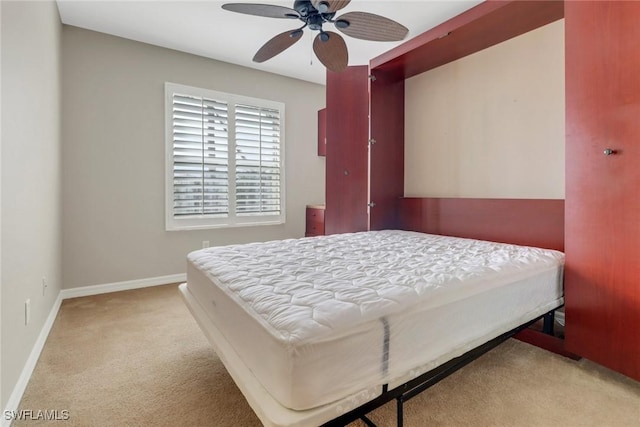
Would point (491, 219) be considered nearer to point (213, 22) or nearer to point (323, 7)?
point (323, 7)

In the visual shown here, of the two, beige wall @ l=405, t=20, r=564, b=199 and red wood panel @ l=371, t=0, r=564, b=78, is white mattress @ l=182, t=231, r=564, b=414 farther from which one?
red wood panel @ l=371, t=0, r=564, b=78

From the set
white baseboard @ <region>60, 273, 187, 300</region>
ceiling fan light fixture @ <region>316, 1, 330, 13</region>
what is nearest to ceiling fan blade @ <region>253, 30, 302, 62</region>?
ceiling fan light fixture @ <region>316, 1, 330, 13</region>

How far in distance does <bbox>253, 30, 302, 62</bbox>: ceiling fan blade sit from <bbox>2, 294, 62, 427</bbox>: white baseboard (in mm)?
2417

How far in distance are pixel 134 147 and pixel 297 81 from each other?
2.30 metres

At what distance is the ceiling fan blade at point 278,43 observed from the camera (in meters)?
2.11

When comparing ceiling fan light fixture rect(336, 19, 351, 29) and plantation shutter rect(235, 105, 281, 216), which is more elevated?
ceiling fan light fixture rect(336, 19, 351, 29)

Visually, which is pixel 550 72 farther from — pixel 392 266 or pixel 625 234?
pixel 392 266

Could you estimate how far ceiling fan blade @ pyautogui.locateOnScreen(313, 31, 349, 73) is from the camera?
81.7 inches

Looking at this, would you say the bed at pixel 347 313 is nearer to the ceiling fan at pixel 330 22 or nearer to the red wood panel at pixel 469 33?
the ceiling fan at pixel 330 22

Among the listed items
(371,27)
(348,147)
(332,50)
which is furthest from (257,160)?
(371,27)

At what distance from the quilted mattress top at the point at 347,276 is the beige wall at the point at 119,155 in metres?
1.90

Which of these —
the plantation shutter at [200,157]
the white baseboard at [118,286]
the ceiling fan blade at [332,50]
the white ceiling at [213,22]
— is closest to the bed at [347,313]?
the ceiling fan blade at [332,50]

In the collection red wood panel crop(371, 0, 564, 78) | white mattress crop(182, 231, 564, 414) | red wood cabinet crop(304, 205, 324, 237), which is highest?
red wood panel crop(371, 0, 564, 78)

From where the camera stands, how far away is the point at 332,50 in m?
2.18
